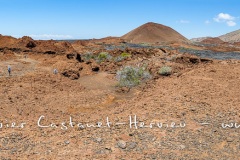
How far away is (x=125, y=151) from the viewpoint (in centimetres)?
564

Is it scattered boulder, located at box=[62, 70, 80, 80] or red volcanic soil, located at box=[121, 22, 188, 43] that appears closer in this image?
scattered boulder, located at box=[62, 70, 80, 80]

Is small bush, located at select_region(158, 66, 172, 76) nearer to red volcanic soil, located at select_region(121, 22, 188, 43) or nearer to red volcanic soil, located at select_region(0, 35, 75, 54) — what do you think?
red volcanic soil, located at select_region(0, 35, 75, 54)

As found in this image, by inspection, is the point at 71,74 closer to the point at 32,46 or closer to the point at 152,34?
the point at 32,46

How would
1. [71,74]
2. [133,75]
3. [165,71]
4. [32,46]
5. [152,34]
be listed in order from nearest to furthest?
[133,75] < [165,71] < [71,74] < [32,46] < [152,34]

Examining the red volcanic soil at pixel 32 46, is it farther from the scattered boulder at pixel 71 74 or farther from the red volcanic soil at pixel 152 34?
the red volcanic soil at pixel 152 34

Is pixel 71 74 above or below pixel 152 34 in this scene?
below

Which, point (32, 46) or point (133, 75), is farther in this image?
point (32, 46)

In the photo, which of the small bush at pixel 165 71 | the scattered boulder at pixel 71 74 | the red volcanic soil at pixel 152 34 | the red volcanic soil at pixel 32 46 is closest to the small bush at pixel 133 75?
the small bush at pixel 165 71

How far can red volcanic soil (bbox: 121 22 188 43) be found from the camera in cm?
6244

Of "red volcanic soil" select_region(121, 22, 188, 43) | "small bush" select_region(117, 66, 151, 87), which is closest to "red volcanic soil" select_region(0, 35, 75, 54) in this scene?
"small bush" select_region(117, 66, 151, 87)

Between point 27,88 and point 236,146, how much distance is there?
722 centimetres

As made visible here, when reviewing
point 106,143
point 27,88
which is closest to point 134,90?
point 27,88

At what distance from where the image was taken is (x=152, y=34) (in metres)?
64.6

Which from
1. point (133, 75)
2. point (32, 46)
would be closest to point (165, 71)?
point (133, 75)
